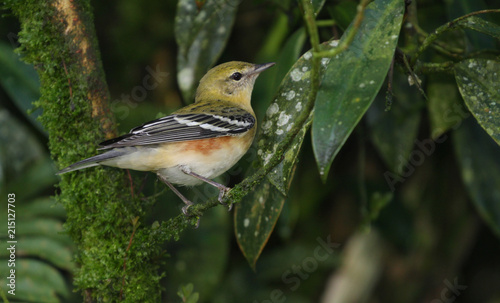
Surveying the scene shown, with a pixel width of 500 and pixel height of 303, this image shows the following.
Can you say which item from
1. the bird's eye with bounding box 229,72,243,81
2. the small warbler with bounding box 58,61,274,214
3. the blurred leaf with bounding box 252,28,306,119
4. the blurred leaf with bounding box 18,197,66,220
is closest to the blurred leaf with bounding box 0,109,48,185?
the blurred leaf with bounding box 18,197,66,220

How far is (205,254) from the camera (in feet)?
14.4

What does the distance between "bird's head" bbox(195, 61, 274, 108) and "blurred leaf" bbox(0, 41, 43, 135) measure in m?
1.26

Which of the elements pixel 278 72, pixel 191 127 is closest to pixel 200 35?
pixel 278 72

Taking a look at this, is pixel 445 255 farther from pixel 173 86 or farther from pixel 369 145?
pixel 173 86

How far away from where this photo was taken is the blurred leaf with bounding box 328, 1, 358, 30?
3.42 metres

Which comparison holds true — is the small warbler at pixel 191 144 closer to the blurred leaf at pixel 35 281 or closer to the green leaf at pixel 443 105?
the blurred leaf at pixel 35 281

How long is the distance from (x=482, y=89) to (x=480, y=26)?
0.31m

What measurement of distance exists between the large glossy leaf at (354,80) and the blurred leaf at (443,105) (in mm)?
1450

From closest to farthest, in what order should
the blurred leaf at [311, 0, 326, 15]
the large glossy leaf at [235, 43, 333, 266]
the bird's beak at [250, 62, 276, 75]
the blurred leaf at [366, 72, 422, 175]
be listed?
the large glossy leaf at [235, 43, 333, 266]
the blurred leaf at [311, 0, 326, 15]
the bird's beak at [250, 62, 276, 75]
the blurred leaf at [366, 72, 422, 175]

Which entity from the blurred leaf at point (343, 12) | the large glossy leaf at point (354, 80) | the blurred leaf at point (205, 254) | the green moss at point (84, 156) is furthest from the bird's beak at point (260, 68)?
the large glossy leaf at point (354, 80)

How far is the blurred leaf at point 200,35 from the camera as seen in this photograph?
3.74 metres

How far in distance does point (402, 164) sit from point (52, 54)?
252cm

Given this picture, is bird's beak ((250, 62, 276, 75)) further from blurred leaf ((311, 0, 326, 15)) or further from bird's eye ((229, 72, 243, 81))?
blurred leaf ((311, 0, 326, 15))

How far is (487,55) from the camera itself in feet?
10.6
